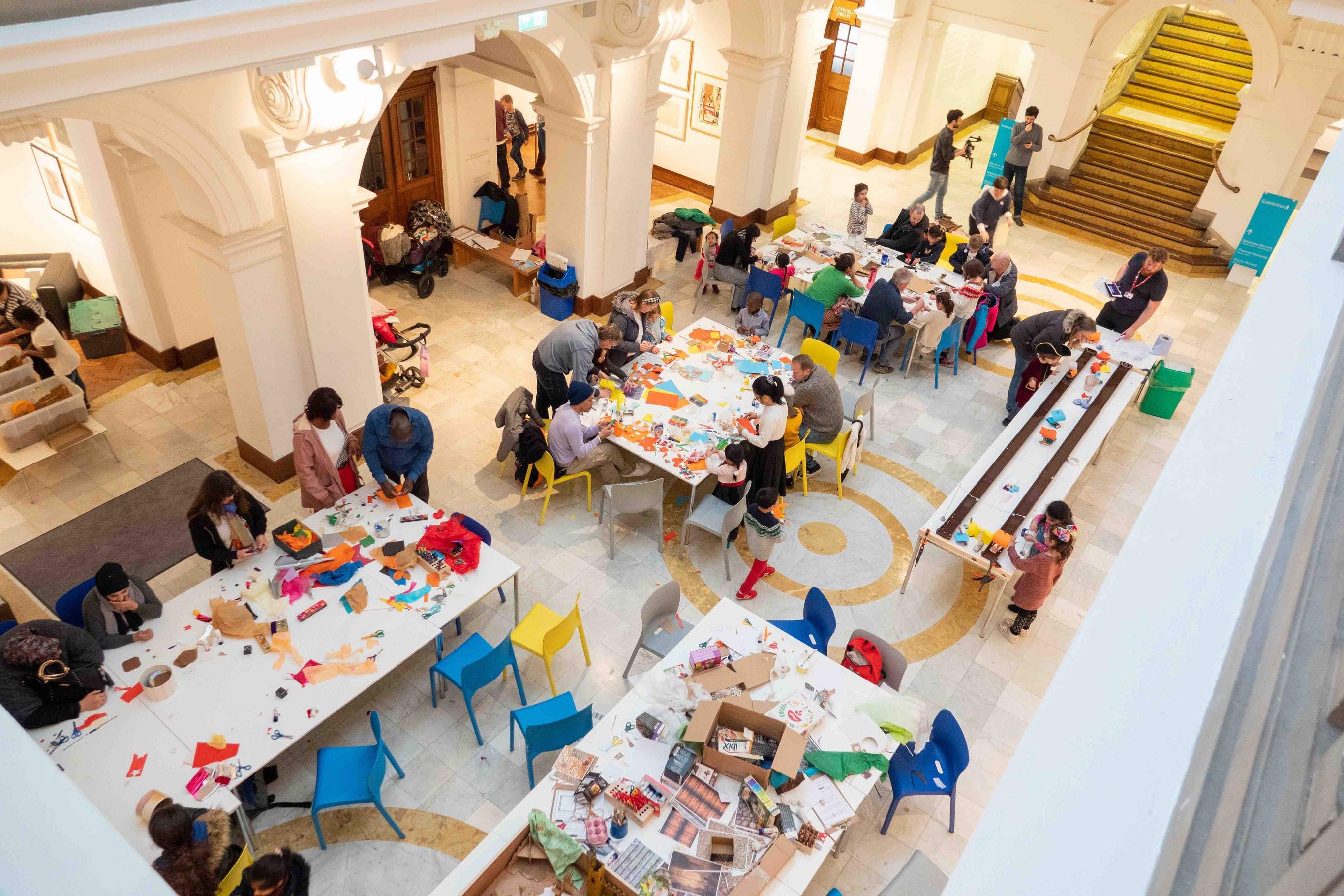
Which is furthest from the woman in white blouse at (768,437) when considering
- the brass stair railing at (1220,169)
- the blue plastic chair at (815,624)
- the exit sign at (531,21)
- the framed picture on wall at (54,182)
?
the brass stair railing at (1220,169)

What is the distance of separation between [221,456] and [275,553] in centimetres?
293

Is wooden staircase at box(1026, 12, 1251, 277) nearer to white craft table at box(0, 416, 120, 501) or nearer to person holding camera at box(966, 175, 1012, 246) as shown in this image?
person holding camera at box(966, 175, 1012, 246)

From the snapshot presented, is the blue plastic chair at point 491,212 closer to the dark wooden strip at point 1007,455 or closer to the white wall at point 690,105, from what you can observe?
the white wall at point 690,105

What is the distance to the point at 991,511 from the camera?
7.90 meters

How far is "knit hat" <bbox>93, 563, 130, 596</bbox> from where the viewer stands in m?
5.54

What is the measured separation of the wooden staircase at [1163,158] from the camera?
14.8 m

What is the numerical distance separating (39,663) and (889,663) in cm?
542

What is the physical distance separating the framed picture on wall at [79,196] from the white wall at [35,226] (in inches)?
3.7

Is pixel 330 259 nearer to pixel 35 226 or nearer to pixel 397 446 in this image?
pixel 397 446

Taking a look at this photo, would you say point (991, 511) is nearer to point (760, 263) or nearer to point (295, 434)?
point (760, 263)

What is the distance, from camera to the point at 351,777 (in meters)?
5.74

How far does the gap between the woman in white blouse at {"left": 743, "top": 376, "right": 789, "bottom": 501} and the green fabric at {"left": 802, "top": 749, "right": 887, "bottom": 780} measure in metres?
2.58

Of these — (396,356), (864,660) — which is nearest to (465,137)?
(396,356)

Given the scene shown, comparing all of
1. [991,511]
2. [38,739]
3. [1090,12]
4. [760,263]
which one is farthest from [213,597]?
[1090,12]
